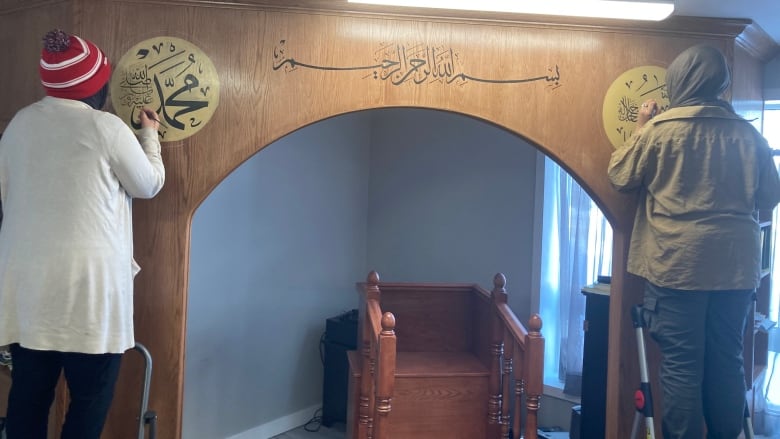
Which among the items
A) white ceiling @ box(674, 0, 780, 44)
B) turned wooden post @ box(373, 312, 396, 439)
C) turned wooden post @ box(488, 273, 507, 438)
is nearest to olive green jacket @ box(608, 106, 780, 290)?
white ceiling @ box(674, 0, 780, 44)

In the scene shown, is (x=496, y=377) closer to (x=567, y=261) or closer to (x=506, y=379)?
(x=506, y=379)

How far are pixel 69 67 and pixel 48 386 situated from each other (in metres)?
0.96

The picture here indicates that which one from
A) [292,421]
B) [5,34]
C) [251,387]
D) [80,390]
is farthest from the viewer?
[292,421]

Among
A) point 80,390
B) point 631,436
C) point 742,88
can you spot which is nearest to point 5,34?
point 80,390

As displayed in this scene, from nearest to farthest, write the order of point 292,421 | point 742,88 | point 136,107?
point 136,107, point 742,88, point 292,421

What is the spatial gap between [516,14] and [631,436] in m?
1.65

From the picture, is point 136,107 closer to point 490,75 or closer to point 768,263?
point 490,75

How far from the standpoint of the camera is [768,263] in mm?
3037

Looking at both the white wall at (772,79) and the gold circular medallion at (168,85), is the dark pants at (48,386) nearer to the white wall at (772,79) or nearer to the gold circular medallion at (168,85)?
the gold circular medallion at (168,85)

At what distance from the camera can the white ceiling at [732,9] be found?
234 cm

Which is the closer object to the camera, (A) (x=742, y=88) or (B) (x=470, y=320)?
(A) (x=742, y=88)

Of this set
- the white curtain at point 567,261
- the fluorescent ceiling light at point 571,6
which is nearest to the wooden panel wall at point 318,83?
the fluorescent ceiling light at point 571,6

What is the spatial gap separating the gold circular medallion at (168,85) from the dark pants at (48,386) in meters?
0.84

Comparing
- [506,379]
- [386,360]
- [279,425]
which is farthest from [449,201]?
[386,360]
